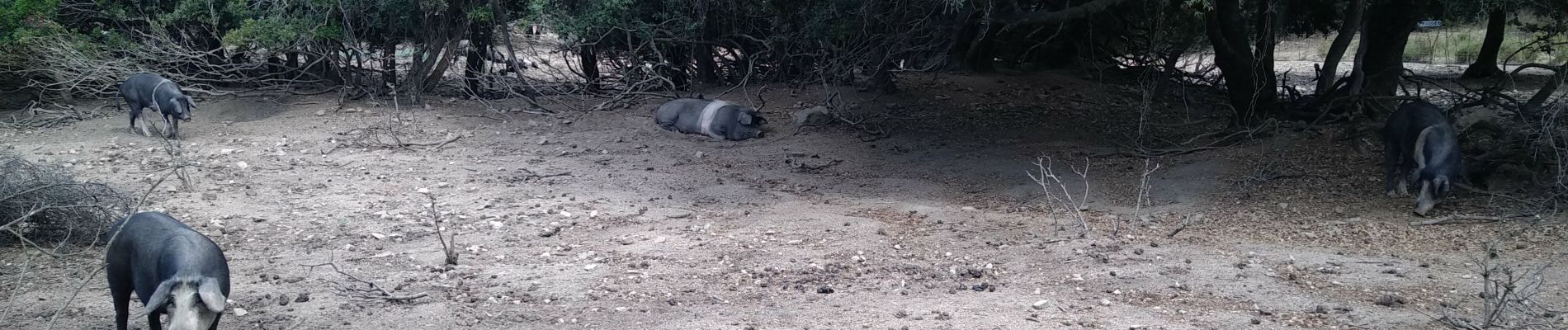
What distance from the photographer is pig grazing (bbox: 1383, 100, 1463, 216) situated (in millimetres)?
6469

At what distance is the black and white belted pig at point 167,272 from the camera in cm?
375

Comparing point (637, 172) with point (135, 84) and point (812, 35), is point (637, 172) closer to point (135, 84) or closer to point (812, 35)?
point (812, 35)

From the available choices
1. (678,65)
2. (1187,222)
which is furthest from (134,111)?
(1187,222)

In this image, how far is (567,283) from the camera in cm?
522

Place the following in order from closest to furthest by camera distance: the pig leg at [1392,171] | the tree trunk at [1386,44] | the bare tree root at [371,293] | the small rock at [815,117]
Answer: the bare tree root at [371,293] → the pig leg at [1392,171] → the tree trunk at [1386,44] → the small rock at [815,117]

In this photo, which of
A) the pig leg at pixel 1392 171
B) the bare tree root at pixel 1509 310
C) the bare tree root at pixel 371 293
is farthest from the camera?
the pig leg at pixel 1392 171

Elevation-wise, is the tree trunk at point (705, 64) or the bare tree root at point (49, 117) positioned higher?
the tree trunk at point (705, 64)

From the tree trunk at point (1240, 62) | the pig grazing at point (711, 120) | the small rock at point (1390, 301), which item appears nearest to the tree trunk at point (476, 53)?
the pig grazing at point (711, 120)

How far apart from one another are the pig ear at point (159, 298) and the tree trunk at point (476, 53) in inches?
315

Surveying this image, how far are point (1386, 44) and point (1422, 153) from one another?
263 centimetres

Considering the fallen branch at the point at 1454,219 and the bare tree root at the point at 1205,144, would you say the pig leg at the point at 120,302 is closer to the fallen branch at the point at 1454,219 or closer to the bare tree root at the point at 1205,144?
the fallen branch at the point at 1454,219

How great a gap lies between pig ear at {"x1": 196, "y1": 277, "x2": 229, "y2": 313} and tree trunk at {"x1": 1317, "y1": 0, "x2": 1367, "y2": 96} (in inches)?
317

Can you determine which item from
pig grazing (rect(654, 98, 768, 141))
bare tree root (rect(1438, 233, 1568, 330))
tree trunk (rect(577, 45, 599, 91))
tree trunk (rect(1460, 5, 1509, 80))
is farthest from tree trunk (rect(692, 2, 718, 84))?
tree trunk (rect(1460, 5, 1509, 80))

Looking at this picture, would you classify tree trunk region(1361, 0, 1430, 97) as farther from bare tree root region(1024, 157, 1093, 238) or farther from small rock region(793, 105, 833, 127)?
small rock region(793, 105, 833, 127)
